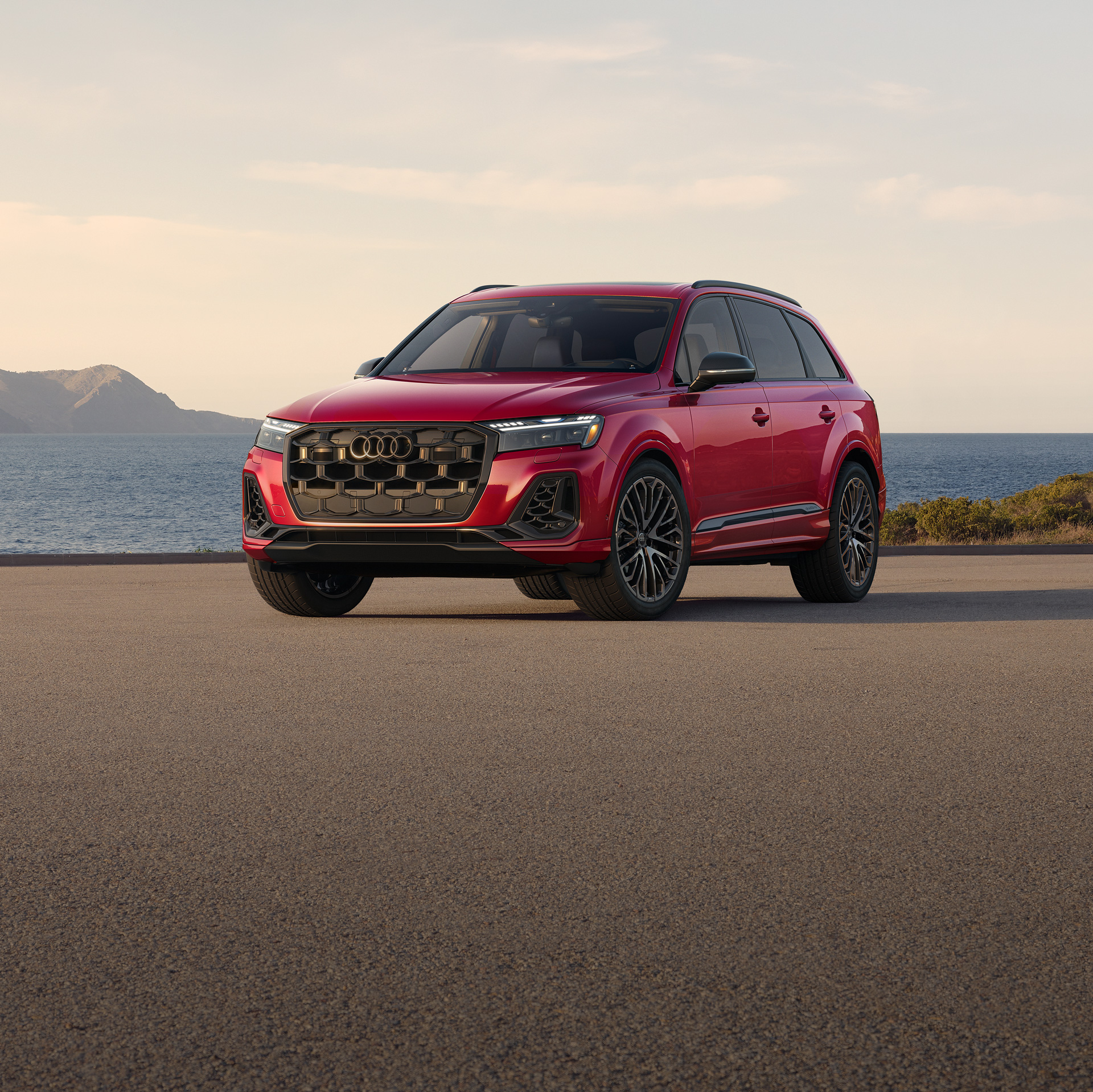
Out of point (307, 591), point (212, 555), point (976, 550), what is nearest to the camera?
point (307, 591)

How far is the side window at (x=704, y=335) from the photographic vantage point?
35.0 ft

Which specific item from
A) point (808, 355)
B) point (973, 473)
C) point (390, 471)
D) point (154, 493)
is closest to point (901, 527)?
point (808, 355)

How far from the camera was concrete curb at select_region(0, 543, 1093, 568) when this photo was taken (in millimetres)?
16531

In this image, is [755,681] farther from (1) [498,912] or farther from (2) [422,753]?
(1) [498,912]

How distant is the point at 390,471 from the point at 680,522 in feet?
6.45

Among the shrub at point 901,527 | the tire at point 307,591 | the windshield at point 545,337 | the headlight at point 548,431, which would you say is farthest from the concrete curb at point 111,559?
the shrub at point 901,527

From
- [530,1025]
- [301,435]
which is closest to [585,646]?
[301,435]

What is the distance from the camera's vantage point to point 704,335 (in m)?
11.0

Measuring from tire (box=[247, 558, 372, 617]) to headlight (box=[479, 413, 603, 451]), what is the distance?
1482 mm

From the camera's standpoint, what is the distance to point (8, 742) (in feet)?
20.3

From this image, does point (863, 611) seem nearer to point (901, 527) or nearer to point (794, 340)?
point (794, 340)

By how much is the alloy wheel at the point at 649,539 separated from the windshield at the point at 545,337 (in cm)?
93

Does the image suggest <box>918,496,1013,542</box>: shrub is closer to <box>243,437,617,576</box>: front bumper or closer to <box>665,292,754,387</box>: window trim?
<box>665,292,754,387</box>: window trim

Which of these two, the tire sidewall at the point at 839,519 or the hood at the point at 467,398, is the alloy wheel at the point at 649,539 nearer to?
the hood at the point at 467,398
